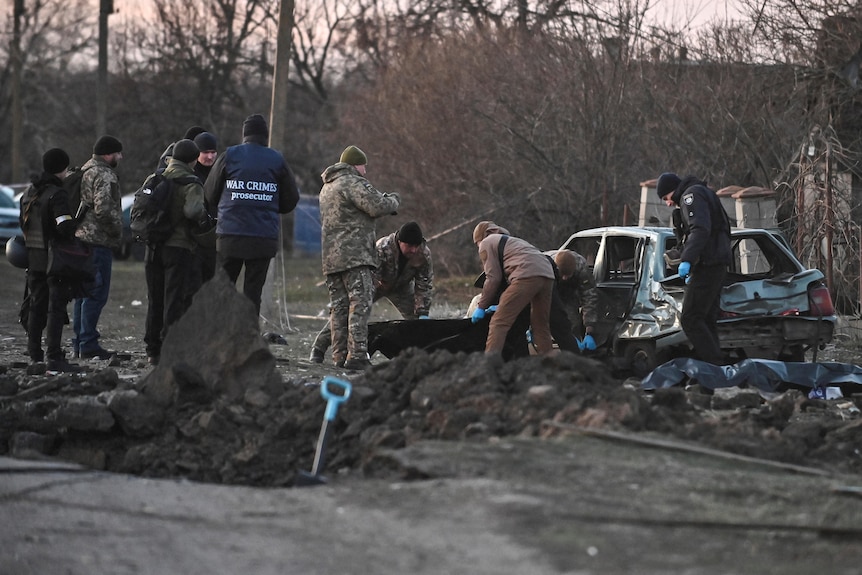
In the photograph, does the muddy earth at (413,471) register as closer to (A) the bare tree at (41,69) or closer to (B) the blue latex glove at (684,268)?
(B) the blue latex glove at (684,268)

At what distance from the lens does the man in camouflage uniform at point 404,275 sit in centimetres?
1188

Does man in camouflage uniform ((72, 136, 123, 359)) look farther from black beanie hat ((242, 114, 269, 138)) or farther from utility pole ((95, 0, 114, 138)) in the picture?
utility pole ((95, 0, 114, 138))

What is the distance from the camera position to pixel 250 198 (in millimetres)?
10867

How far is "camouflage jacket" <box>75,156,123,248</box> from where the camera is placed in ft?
37.6

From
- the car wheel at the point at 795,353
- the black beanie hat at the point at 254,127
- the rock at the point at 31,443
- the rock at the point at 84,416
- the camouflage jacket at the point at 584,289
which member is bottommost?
the rock at the point at 31,443

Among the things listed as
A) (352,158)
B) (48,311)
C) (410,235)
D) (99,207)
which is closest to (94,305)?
(48,311)

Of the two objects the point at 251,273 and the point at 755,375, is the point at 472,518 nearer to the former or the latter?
the point at 755,375

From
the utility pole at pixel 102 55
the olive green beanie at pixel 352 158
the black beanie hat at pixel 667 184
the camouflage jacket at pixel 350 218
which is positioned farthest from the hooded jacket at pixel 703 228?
the utility pole at pixel 102 55

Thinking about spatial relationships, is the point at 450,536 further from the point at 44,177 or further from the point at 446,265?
the point at 446,265

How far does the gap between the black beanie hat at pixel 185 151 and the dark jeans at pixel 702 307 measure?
4.33 metres

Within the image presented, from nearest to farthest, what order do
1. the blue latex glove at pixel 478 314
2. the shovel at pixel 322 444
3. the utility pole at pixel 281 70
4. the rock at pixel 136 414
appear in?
the shovel at pixel 322 444 → the rock at pixel 136 414 → the blue latex glove at pixel 478 314 → the utility pole at pixel 281 70

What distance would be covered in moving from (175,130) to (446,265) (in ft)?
61.4

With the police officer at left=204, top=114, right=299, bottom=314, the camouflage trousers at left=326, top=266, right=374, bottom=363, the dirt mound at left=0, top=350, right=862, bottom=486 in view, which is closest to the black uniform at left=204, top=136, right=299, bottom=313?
the police officer at left=204, top=114, right=299, bottom=314

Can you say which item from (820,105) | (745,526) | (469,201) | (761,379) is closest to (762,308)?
(761,379)
